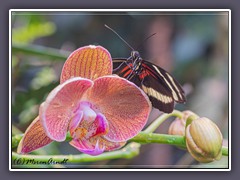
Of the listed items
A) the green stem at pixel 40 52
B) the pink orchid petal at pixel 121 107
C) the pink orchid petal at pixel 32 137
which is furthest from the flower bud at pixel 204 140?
the green stem at pixel 40 52

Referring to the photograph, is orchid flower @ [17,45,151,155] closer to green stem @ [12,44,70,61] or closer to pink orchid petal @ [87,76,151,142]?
pink orchid petal @ [87,76,151,142]

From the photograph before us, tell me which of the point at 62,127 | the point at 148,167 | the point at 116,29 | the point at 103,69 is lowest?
the point at 148,167

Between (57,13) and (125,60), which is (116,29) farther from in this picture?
(125,60)

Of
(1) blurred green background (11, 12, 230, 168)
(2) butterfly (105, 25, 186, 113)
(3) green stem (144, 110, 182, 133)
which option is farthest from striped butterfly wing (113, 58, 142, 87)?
(1) blurred green background (11, 12, 230, 168)

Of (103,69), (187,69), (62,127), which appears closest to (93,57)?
(103,69)

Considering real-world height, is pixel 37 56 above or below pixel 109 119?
above

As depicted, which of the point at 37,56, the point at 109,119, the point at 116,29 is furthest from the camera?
the point at 116,29
